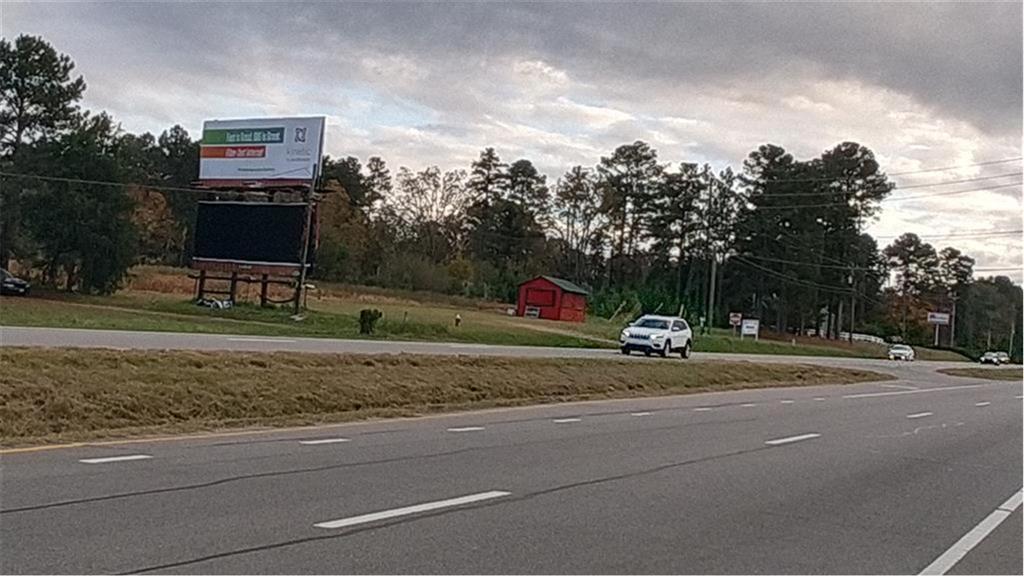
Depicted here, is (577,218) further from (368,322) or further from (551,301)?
(368,322)

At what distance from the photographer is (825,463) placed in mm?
14141

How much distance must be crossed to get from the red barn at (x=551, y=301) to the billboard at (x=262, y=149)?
35216mm

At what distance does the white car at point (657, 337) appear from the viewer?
4125cm

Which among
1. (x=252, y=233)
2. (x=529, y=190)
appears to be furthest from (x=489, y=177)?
(x=252, y=233)

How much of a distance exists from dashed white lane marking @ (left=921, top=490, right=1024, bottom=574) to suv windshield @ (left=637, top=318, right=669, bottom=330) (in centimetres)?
2991

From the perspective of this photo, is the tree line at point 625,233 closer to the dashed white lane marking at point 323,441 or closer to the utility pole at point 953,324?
the utility pole at point 953,324

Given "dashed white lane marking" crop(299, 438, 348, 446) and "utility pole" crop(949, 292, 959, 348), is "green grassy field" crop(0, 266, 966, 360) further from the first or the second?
"utility pole" crop(949, 292, 959, 348)

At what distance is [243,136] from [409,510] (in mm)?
47510

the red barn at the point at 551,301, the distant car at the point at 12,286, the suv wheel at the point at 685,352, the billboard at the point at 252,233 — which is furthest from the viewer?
the red barn at the point at 551,301

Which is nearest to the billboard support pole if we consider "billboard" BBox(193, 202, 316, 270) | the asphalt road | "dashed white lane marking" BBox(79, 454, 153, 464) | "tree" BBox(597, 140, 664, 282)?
"billboard" BBox(193, 202, 316, 270)

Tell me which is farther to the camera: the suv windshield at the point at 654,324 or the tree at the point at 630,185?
the tree at the point at 630,185

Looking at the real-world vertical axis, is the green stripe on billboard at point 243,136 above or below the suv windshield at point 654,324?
above

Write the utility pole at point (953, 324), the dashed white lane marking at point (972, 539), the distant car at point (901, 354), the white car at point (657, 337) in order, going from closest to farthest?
the dashed white lane marking at point (972, 539)
the white car at point (657, 337)
the distant car at point (901, 354)
the utility pole at point (953, 324)

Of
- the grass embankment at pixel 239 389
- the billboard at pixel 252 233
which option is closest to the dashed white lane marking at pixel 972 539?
Result: the grass embankment at pixel 239 389
